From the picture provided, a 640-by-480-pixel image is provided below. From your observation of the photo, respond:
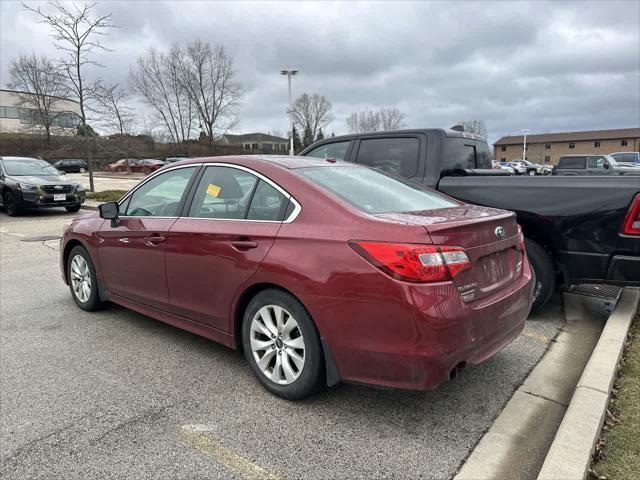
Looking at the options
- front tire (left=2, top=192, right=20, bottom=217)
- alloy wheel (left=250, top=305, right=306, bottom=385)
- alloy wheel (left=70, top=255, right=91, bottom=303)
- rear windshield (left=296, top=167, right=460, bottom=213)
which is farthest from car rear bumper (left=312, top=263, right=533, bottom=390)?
front tire (left=2, top=192, right=20, bottom=217)

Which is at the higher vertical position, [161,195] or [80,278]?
[161,195]

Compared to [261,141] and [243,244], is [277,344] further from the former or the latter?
[261,141]

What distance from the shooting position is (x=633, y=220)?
3971 mm

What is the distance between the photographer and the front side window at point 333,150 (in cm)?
607

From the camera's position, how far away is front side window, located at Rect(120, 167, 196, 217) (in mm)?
3961

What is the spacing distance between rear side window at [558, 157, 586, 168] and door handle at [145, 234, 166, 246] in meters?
20.3

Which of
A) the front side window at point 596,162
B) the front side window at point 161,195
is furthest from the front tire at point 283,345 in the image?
the front side window at point 596,162

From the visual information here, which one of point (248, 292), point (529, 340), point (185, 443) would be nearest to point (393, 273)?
point (248, 292)

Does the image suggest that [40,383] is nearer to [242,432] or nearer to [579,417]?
[242,432]

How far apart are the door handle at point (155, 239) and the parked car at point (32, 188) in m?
11.2

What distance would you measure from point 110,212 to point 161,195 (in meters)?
0.58

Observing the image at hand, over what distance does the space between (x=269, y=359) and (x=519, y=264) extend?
184cm

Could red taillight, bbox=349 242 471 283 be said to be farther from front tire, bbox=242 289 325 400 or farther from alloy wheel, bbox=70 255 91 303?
alloy wheel, bbox=70 255 91 303

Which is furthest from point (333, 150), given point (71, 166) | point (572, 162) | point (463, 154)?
point (71, 166)
